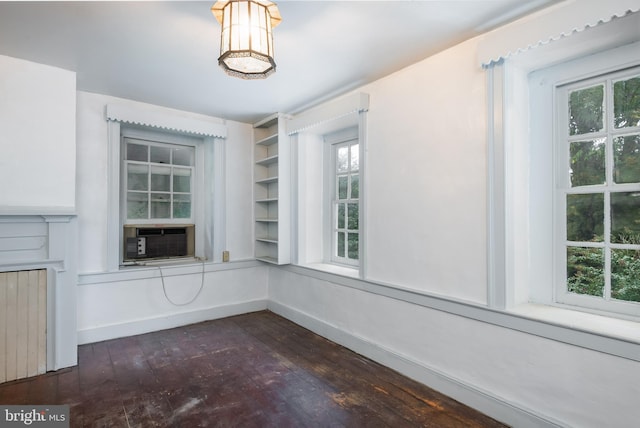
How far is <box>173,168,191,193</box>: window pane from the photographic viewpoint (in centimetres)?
407

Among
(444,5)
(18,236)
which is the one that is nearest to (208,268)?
(18,236)

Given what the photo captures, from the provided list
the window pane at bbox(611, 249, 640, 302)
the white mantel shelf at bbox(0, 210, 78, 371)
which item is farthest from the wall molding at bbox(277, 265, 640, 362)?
the white mantel shelf at bbox(0, 210, 78, 371)

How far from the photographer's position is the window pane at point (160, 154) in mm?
3930

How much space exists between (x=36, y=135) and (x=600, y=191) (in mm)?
4007

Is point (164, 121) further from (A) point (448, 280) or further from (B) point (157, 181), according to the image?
(A) point (448, 280)

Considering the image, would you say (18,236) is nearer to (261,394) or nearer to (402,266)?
(261,394)

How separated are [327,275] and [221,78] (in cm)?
210

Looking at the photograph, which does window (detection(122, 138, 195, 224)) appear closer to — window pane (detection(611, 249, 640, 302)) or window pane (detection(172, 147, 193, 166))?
window pane (detection(172, 147, 193, 166))

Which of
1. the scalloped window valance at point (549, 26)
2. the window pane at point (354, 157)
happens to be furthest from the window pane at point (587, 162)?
the window pane at point (354, 157)

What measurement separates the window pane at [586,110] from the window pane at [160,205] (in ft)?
12.8

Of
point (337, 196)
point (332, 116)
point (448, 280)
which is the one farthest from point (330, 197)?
point (448, 280)

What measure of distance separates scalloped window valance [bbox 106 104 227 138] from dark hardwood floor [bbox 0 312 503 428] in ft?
7.33

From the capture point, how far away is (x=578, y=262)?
1.98 metres

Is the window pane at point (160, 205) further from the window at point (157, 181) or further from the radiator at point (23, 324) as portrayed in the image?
the radiator at point (23, 324)
